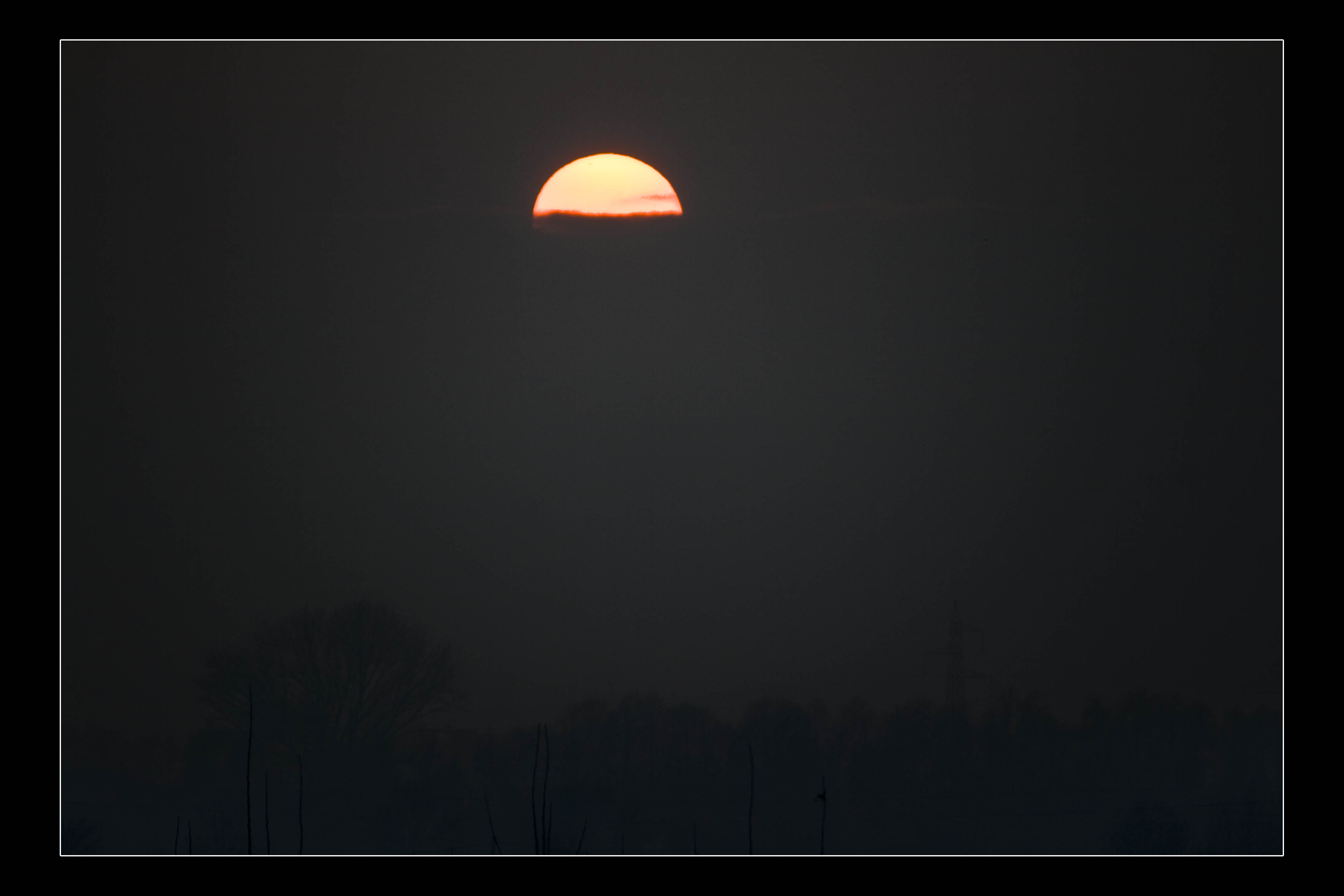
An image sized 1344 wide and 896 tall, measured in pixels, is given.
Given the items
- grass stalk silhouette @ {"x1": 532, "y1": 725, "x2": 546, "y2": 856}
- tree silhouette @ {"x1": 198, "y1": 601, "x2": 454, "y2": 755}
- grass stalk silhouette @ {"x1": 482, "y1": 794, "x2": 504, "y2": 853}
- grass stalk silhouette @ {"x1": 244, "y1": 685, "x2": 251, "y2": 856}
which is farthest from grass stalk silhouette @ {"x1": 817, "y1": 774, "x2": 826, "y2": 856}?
grass stalk silhouette @ {"x1": 244, "y1": 685, "x2": 251, "y2": 856}

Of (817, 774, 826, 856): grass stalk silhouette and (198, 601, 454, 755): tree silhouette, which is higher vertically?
(198, 601, 454, 755): tree silhouette

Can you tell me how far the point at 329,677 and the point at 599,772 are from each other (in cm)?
90

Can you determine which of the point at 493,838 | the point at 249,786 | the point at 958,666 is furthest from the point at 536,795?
the point at 958,666

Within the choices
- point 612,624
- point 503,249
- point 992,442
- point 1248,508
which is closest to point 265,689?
point 612,624

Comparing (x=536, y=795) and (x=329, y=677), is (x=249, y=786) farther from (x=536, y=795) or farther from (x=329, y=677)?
(x=536, y=795)

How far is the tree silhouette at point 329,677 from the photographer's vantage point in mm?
3861

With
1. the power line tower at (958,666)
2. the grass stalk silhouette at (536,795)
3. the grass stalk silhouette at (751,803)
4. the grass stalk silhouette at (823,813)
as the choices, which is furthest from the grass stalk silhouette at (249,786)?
the power line tower at (958,666)

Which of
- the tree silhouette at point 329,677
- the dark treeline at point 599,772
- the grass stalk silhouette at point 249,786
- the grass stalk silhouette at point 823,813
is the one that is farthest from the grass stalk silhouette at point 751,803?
the grass stalk silhouette at point 249,786

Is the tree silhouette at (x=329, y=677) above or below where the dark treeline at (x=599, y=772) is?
above

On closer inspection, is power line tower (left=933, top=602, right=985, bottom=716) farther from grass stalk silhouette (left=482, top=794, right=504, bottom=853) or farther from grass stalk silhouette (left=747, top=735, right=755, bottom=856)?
grass stalk silhouette (left=482, top=794, right=504, bottom=853)

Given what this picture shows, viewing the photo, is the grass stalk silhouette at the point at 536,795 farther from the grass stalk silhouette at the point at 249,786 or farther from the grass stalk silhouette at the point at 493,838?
the grass stalk silhouette at the point at 249,786

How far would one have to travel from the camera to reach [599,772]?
3871mm

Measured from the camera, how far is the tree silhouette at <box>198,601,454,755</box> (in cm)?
386

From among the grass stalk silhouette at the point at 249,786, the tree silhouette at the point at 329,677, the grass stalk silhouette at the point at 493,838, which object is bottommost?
the grass stalk silhouette at the point at 493,838
